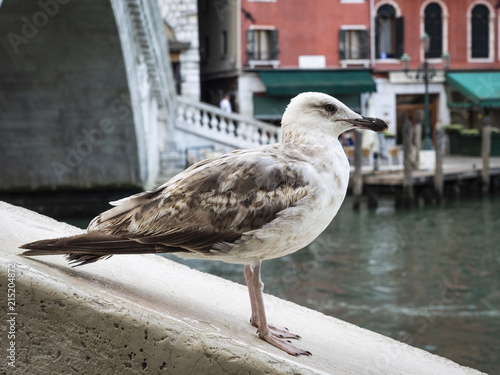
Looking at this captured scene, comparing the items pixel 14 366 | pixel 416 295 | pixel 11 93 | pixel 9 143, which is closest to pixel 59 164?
pixel 9 143

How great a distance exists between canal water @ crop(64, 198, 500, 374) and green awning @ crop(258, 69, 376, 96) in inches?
273

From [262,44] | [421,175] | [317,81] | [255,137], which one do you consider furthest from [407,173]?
[262,44]

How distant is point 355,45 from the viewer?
75.5 feet

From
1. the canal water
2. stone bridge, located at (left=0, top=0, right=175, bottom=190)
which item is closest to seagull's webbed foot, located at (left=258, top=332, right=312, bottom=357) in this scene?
the canal water

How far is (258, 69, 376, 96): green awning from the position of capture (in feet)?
71.2

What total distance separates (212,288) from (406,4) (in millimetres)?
21121

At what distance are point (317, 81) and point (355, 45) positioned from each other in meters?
1.75

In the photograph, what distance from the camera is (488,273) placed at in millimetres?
10766

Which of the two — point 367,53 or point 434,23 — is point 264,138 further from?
point 434,23

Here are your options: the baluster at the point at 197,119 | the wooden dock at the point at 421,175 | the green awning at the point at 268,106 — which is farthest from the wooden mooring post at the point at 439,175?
the green awning at the point at 268,106

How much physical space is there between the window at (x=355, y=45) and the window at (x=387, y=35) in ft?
Result: 1.64

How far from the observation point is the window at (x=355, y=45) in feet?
75.0

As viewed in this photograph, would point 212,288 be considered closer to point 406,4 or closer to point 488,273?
point 488,273

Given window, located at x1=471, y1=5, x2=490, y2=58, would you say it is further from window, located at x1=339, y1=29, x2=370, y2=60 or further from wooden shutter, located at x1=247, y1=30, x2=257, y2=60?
wooden shutter, located at x1=247, y1=30, x2=257, y2=60
